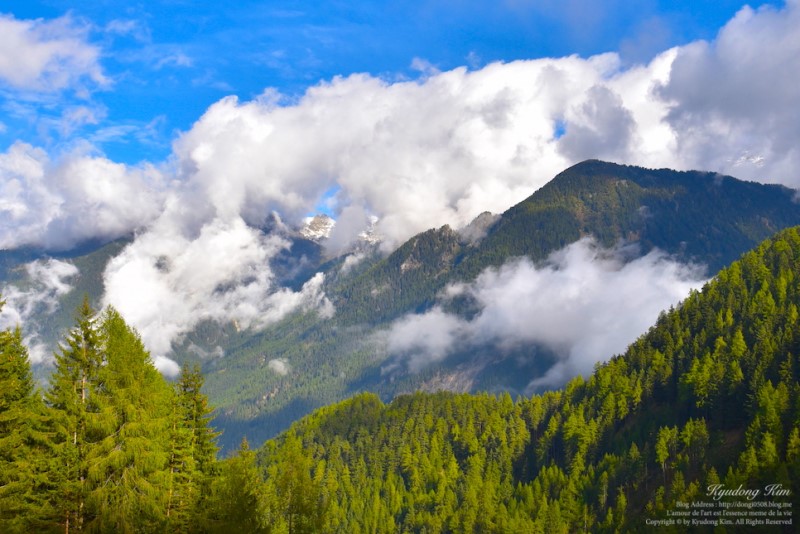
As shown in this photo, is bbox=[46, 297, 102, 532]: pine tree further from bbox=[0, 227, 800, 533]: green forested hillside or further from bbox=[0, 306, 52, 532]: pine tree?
bbox=[0, 306, 52, 532]: pine tree

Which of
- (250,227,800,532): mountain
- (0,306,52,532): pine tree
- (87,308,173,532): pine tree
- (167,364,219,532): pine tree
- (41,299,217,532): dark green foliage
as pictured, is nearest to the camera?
(0,306,52,532): pine tree

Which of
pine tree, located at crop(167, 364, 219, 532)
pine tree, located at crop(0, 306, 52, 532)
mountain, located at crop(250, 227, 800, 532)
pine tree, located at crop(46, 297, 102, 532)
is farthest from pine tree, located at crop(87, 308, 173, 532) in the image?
mountain, located at crop(250, 227, 800, 532)

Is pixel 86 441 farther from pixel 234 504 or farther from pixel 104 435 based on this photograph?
pixel 234 504

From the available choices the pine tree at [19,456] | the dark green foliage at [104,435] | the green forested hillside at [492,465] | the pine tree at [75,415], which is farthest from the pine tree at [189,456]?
the pine tree at [19,456]

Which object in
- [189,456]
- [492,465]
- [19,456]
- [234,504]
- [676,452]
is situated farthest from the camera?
[492,465]

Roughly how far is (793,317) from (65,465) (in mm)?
175205

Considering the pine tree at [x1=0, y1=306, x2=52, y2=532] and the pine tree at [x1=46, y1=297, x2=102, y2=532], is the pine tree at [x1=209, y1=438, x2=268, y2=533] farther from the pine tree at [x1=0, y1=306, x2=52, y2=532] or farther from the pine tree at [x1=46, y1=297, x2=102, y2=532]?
the pine tree at [x1=0, y1=306, x2=52, y2=532]

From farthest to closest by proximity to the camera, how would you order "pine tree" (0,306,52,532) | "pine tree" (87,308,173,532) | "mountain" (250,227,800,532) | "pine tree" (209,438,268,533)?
"mountain" (250,227,800,532) → "pine tree" (209,438,268,533) → "pine tree" (87,308,173,532) → "pine tree" (0,306,52,532)

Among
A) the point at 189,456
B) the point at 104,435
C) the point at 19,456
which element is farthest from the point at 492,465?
the point at 19,456

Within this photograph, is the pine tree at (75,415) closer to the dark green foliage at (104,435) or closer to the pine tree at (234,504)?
the dark green foliage at (104,435)

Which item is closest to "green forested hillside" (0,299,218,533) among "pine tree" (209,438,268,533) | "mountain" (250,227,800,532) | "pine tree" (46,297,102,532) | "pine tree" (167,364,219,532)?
"pine tree" (46,297,102,532)

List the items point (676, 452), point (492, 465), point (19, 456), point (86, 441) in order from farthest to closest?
point (492, 465) < point (676, 452) < point (19, 456) < point (86, 441)

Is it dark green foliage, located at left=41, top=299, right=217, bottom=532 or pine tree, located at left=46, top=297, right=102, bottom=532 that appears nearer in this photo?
pine tree, located at left=46, top=297, right=102, bottom=532

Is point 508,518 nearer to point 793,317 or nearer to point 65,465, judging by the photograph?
point 793,317
